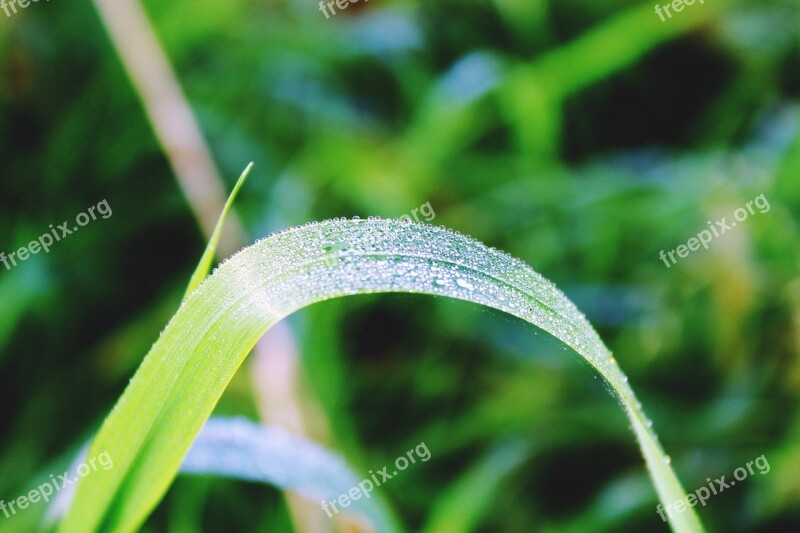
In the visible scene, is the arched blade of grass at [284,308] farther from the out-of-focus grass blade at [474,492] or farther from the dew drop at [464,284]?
the out-of-focus grass blade at [474,492]

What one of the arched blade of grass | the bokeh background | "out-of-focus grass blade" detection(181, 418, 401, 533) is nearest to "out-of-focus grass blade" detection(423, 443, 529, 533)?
the bokeh background

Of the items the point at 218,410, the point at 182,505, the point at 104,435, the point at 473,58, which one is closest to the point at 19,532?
the point at 182,505

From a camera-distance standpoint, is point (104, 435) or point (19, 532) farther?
point (19, 532)

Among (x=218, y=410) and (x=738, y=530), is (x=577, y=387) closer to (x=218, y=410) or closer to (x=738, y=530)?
(x=738, y=530)

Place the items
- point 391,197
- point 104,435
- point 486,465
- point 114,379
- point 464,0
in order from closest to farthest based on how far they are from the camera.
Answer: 1. point 104,435
2. point 486,465
3. point 114,379
4. point 391,197
5. point 464,0

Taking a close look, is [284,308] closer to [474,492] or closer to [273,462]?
[273,462]

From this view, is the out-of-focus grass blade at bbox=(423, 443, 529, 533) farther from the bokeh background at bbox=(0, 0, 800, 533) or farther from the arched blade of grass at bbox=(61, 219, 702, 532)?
the arched blade of grass at bbox=(61, 219, 702, 532)
